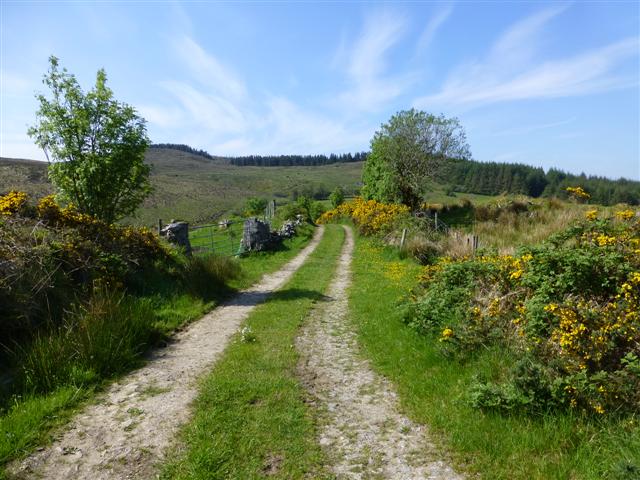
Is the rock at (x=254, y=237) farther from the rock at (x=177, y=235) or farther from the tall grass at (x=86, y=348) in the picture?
the tall grass at (x=86, y=348)

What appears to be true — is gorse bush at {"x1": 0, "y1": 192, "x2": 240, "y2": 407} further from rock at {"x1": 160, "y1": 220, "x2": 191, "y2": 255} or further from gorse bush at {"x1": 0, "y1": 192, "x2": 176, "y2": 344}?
rock at {"x1": 160, "y1": 220, "x2": 191, "y2": 255}

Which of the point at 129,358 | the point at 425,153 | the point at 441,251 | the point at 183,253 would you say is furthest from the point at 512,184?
the point at 129,358

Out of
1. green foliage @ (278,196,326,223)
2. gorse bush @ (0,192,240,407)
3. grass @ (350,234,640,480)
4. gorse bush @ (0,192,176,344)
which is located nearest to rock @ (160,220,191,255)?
gorse bush @ (0,192,240,407)

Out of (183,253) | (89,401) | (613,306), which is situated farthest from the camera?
(183,253)

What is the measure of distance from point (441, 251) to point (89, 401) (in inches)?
560

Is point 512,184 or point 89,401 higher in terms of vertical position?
point 512,184

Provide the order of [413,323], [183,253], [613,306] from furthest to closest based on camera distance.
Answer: [183,253] → [413,323] → [613,306]

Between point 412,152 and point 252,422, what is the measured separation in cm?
3649

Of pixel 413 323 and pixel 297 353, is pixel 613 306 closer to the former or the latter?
pixel 413 323

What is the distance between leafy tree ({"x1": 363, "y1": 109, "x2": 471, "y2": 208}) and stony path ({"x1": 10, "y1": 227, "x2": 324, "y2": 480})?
33.6m

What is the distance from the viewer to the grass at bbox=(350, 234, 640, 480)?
3732 mm

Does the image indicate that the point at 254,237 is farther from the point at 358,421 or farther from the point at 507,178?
the point at 507,178

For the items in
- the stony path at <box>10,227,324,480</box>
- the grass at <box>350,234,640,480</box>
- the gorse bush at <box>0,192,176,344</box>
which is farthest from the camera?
A: the gorse bush at <box>0,192,176,344</box>

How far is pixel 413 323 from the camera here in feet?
26.1
